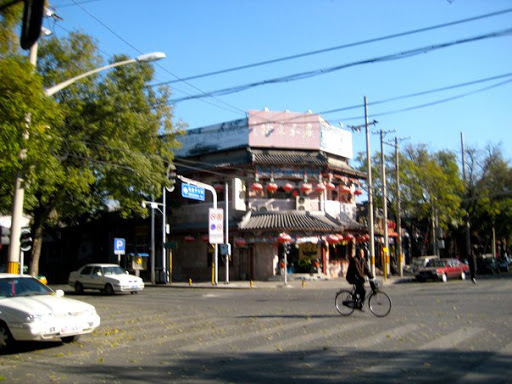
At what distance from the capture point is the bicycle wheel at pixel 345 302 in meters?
14.1

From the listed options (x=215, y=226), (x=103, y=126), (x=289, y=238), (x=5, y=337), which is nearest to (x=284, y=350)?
(x=5, y=337)

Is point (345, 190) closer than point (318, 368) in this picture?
No

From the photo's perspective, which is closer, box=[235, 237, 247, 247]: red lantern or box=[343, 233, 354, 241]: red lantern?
box=[235, 237, 247, 247]: red lantern

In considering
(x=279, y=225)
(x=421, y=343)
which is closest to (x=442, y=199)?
(x=279, y=225)

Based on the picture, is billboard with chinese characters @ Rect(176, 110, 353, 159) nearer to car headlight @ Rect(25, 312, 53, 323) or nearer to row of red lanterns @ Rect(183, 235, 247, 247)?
row of red lanterns @ Rect(183, 235, 247, 247)

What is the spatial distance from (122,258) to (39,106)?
3156cm

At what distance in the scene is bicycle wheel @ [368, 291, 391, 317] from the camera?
13703 millimetres

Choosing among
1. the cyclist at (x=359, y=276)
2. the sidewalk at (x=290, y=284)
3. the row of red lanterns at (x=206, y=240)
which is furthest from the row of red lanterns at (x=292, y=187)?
the cyclist at (x=359, y=276)

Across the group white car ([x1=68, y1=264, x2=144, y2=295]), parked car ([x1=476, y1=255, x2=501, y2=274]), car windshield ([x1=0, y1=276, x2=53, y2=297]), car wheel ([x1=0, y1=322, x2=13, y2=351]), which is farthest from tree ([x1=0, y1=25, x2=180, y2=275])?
parked car ([x1=476, y1=255, x2=501, y2=274])

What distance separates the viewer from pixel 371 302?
13.9 meters

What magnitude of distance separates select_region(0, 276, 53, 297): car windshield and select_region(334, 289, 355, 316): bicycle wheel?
7.49m

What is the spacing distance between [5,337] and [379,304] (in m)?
8.95

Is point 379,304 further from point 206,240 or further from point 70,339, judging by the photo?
point 206,240

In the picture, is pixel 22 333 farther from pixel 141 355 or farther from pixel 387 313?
pixel 387 313
